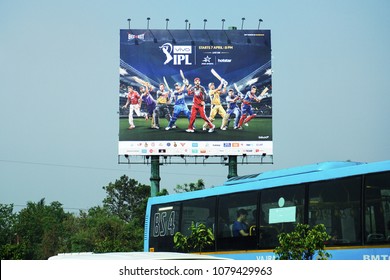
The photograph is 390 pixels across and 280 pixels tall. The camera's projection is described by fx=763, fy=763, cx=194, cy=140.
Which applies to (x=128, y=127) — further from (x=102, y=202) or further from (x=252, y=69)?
(x=102, y=202)

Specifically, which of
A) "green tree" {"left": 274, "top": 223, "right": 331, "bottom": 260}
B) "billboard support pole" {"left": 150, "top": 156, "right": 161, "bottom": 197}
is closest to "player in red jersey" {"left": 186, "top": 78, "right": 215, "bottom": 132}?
"billboard support pole" {"left": 150, "top": 156, "right": 161, "bottom": 197}

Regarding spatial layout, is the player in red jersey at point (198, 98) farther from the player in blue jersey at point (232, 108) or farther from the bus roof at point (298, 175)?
the bus roof at point (298, 175)

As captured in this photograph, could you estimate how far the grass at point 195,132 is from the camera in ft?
147

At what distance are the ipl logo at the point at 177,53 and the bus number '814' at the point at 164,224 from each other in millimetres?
25899

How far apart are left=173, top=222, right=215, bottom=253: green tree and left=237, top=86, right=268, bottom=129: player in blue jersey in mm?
26614

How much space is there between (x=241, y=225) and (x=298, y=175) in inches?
88.3

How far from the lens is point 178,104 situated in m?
45.8

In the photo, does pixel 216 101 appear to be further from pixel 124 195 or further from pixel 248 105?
pixel 124 195

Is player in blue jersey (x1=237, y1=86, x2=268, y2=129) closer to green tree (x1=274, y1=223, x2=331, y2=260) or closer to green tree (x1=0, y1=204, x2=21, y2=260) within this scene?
green tree (x1=274, y1=223, x2=331, y2=260)

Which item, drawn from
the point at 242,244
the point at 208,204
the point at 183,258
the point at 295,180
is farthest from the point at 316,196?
the point at 183,258

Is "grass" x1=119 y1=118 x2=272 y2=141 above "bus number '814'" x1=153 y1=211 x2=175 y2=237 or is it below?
above

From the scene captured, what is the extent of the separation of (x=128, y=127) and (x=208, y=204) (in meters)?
26.7

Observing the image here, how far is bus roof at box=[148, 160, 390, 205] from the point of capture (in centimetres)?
1402

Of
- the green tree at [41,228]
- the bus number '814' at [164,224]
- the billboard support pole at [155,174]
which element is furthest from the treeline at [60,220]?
the bus number '814' at [164,224]
